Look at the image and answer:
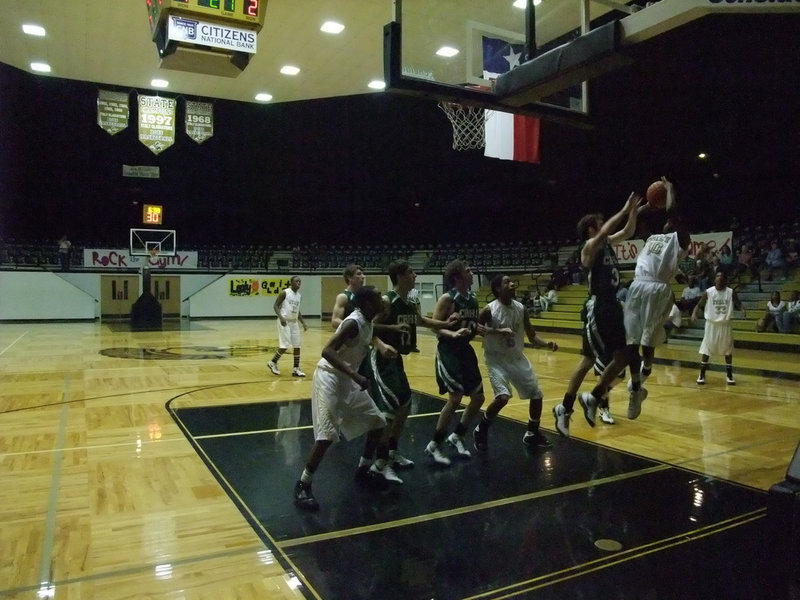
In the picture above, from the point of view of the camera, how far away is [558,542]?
3574mm

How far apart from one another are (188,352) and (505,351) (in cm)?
961

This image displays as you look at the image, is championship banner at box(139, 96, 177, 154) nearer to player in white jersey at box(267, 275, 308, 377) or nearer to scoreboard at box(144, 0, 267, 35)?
scoreboard at box(144, 0, 267, 35)

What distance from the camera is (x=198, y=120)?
17984 millimetres

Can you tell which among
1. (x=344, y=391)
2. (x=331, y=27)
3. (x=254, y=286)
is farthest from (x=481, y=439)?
(x=254, y=286)

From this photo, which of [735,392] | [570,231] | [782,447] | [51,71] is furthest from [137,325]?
[782,447]

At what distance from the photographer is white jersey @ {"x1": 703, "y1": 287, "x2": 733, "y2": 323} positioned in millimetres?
9562

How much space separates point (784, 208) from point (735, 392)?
39.1 ft

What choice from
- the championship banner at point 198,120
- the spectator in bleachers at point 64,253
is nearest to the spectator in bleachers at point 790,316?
the championship banner at point 198,120

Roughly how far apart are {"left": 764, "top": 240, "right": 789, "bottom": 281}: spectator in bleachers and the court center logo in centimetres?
1199

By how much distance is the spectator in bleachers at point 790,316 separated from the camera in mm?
12672

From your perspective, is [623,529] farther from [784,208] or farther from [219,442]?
[784,208]

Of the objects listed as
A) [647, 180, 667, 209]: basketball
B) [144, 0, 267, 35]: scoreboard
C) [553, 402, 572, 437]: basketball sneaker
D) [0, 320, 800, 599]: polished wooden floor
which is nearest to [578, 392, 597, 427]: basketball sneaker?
[553, 402, 572, 437]: basketball sneaker

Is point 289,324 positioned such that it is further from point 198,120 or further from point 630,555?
point 198,120

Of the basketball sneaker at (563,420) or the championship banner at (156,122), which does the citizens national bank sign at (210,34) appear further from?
the championship banner at (156,122)
